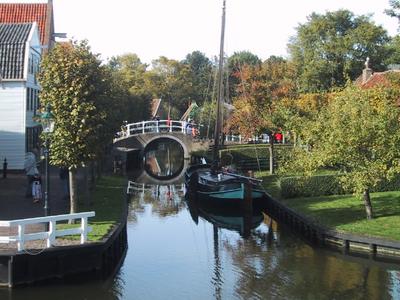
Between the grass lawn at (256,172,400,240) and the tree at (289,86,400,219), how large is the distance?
90 centimetres

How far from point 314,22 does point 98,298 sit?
188ft

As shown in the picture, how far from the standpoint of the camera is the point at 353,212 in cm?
2397

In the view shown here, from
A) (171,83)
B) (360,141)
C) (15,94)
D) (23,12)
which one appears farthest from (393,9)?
(171,83)

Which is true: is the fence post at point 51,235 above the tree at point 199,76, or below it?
below

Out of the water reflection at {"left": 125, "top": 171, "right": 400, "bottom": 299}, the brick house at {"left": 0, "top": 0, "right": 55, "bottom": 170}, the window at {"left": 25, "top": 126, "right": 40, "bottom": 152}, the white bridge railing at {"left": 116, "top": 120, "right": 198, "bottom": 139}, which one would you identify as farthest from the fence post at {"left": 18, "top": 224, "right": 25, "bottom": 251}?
the white bridge railing at {"left": 116, "top": 120, "right": 198, "bottom": 139}

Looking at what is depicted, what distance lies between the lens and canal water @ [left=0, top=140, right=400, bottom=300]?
15.6m

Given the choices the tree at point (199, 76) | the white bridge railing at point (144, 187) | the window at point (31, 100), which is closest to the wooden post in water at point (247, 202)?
the white bridge railing at point (144, 187)

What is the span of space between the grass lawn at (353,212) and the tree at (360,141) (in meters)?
0.90

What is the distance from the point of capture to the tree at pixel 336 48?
2510 inches

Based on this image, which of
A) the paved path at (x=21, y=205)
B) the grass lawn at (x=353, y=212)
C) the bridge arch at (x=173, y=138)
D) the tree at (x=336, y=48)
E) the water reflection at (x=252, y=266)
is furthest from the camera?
the tree at (x=336, y=48)

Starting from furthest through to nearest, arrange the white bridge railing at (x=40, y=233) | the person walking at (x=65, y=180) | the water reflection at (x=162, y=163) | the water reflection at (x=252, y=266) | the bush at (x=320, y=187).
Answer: the water reflection at (x=162, y=163) → the bush at (x=320, y=187) → the person walking at (x=65, y=180) → the water reflection at (x=252, y=266) → the white bridge railing at (x=40, y=233)

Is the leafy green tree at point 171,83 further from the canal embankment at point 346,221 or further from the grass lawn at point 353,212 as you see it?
the canal embankment at point 346,221

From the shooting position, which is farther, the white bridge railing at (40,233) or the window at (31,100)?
the window at (31,100)

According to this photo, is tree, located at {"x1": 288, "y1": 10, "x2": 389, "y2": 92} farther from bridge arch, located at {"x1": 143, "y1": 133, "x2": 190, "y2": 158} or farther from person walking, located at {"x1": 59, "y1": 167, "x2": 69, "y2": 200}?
person walking, located at {"x1": 59, "y1": 167, "x2": 69, "y2": 200}
